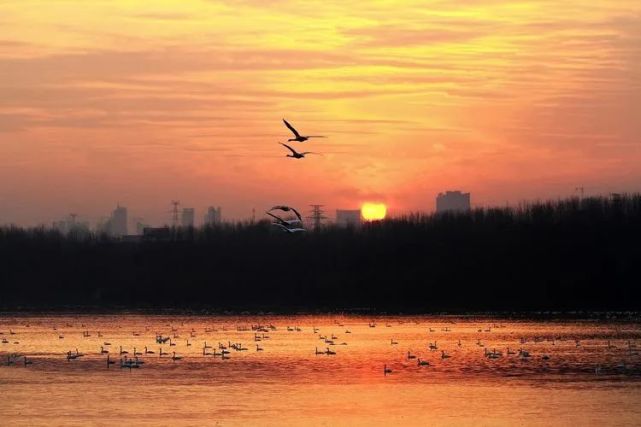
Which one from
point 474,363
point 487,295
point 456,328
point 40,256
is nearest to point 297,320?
point 456,328

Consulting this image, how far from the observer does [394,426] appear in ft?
150

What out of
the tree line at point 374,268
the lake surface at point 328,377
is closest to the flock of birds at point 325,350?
the lake surface at point 328,377

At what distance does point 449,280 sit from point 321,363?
290 ft

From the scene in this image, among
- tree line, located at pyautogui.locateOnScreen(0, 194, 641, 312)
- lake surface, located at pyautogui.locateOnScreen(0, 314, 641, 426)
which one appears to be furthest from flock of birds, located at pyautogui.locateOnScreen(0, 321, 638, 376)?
tree line, located at pyautogui.locateOnScreen(0, 194, 641, 312)

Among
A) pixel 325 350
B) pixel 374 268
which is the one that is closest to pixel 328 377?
pixel 325 350

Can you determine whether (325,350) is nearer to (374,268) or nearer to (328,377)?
(328,377)

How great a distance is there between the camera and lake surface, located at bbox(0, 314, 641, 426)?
4822 centimetres

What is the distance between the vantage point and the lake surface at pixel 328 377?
4822cm

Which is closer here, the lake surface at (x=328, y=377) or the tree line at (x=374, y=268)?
the lake surface at (x=328, y=377)

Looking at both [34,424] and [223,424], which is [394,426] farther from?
[34,424]

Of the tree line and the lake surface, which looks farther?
the tree line

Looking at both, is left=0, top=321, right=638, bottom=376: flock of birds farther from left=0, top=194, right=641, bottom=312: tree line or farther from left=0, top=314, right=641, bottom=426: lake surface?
left=0, top=194, right=641, bottom=312: tree line

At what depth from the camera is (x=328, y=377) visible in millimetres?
61062

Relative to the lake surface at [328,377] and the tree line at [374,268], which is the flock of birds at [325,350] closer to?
the lake surface at [328,377]
